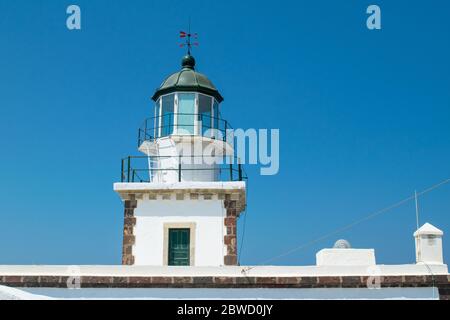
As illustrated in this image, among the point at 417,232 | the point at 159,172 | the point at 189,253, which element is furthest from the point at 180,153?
the point at 417,232

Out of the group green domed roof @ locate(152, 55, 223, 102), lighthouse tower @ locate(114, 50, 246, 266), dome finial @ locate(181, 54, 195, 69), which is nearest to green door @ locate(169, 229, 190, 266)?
lighthouse tower @ locate(114, 50, 246, 266)

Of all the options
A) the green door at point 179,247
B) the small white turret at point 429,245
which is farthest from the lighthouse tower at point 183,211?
the small white turret at point 429,245

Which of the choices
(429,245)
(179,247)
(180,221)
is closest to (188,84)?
(180,221)

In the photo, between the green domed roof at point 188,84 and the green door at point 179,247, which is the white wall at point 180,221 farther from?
the green domed roof at point 188,84

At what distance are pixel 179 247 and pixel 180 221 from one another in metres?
0.69

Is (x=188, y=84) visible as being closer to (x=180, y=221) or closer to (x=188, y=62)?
(x=188, y=62)

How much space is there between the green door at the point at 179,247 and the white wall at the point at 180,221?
9.3 inches

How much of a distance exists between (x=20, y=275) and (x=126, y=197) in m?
3.53

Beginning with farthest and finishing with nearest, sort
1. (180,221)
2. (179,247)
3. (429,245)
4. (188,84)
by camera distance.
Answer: (188,84), (180,221), (179,247), (429,245)

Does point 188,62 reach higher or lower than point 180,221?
higher

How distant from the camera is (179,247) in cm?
1521

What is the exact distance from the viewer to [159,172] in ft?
55.6
